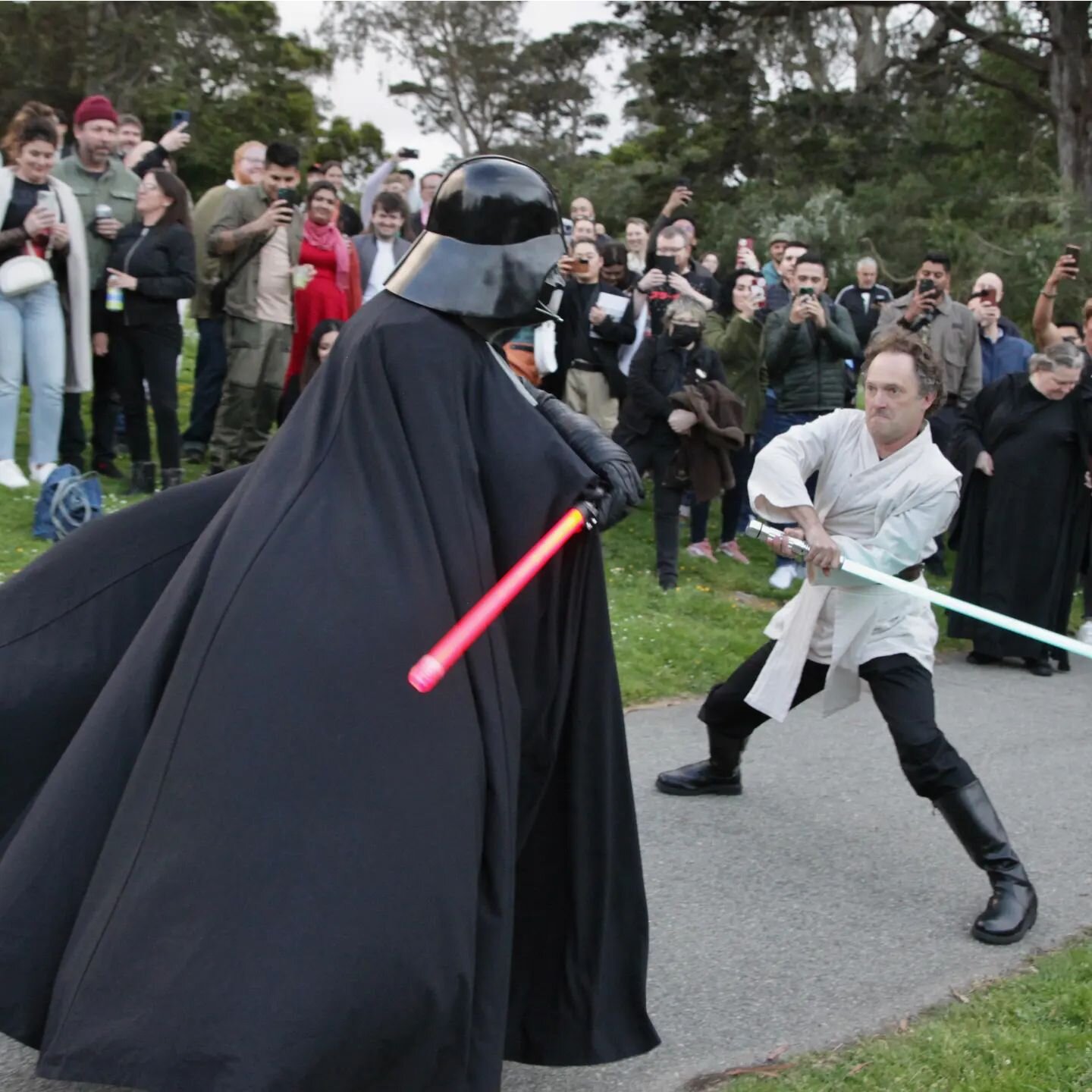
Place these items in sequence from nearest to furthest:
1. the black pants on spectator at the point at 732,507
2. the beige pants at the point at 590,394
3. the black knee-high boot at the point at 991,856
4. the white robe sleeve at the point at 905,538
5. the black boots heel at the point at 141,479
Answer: the black knee-high boot at the point at 991,856 < the white robe sleeve at the point at 905,538 < the black boots heel at the point at 141,479 < the black pants on spectator at the point at 732,507 < the beige pants at the point at 590,394

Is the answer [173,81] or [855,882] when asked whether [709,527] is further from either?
[173,81]

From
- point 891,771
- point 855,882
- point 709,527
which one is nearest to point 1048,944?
point 855,882

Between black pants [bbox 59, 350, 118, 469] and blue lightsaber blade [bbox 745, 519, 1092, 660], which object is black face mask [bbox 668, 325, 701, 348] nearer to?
black pants [bbox 59, 350, 118, 469]

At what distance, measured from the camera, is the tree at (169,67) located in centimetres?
2448

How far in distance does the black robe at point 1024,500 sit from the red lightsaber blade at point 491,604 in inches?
238

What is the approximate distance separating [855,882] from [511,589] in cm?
255

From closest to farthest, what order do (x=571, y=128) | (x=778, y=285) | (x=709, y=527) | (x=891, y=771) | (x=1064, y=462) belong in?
(x=891, y=771)
(x=1064, y=462)
(x=709, y=527)
(x=778, y=285)
(x=571, y=128)

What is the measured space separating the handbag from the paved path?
404 cm

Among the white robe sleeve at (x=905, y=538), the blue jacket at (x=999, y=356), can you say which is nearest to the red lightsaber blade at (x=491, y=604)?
the white robe sleeve at (x=905, y=538)

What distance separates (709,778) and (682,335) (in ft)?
13.8

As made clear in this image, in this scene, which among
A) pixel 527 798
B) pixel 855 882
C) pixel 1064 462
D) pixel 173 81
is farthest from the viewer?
pixel 173 81

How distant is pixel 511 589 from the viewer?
287 centimetres

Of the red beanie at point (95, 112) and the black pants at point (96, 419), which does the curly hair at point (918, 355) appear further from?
the red beanie at point (95, 112)

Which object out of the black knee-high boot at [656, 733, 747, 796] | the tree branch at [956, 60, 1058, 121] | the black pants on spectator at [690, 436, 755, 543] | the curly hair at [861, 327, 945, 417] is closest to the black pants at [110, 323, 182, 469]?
the black pants on spectator at [690, 436, 755, 543]
